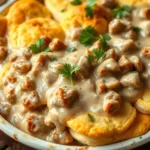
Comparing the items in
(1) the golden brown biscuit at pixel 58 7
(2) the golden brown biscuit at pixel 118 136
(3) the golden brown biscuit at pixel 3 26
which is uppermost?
(3) the golden brown biscuit at pixel 3 26

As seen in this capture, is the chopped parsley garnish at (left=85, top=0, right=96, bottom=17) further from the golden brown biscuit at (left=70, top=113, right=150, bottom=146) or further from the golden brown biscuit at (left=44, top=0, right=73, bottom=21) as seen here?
the golden brown biscuit at (left=70, top=113, right=150, bottom=146)

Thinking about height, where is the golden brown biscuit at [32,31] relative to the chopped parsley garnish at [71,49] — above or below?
above

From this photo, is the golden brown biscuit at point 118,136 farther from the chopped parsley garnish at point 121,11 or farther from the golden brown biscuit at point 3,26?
the golden brown biscuit at point 3,26

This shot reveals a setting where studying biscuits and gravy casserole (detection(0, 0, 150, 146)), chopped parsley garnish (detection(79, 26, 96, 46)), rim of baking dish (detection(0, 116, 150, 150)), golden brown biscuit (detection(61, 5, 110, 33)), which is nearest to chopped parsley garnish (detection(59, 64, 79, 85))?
Result: biscuits and gravy casserole (detection(0, 0, 150, 146))

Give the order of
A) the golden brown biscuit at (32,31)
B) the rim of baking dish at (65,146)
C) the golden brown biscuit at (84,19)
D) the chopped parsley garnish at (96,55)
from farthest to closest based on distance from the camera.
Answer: the golden brown biscuit at (84,19), the golden brown biscuit at (32,31), the chopped parsley garnish at (96,55), the rim of baking dish at (65,146)

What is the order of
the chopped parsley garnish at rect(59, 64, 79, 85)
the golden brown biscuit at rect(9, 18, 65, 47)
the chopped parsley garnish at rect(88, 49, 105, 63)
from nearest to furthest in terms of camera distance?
the chopped parsley garnish at rect(59, 64, 79, 85)
the chopped parsley garnish at rect(88, 49, 105, 63)
the golden brown biscuit at rect(9, 18, 65, 47)

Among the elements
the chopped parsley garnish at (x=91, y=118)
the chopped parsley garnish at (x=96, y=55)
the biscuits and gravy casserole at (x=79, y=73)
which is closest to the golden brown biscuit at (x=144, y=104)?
the biscuits and gravy casserole at (x=79, y=73)

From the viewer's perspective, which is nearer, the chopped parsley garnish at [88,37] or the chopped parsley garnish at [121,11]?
the chopped parsley garnish at [88,37]

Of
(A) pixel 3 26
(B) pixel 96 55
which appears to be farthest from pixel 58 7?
(B) pixel 96 55
